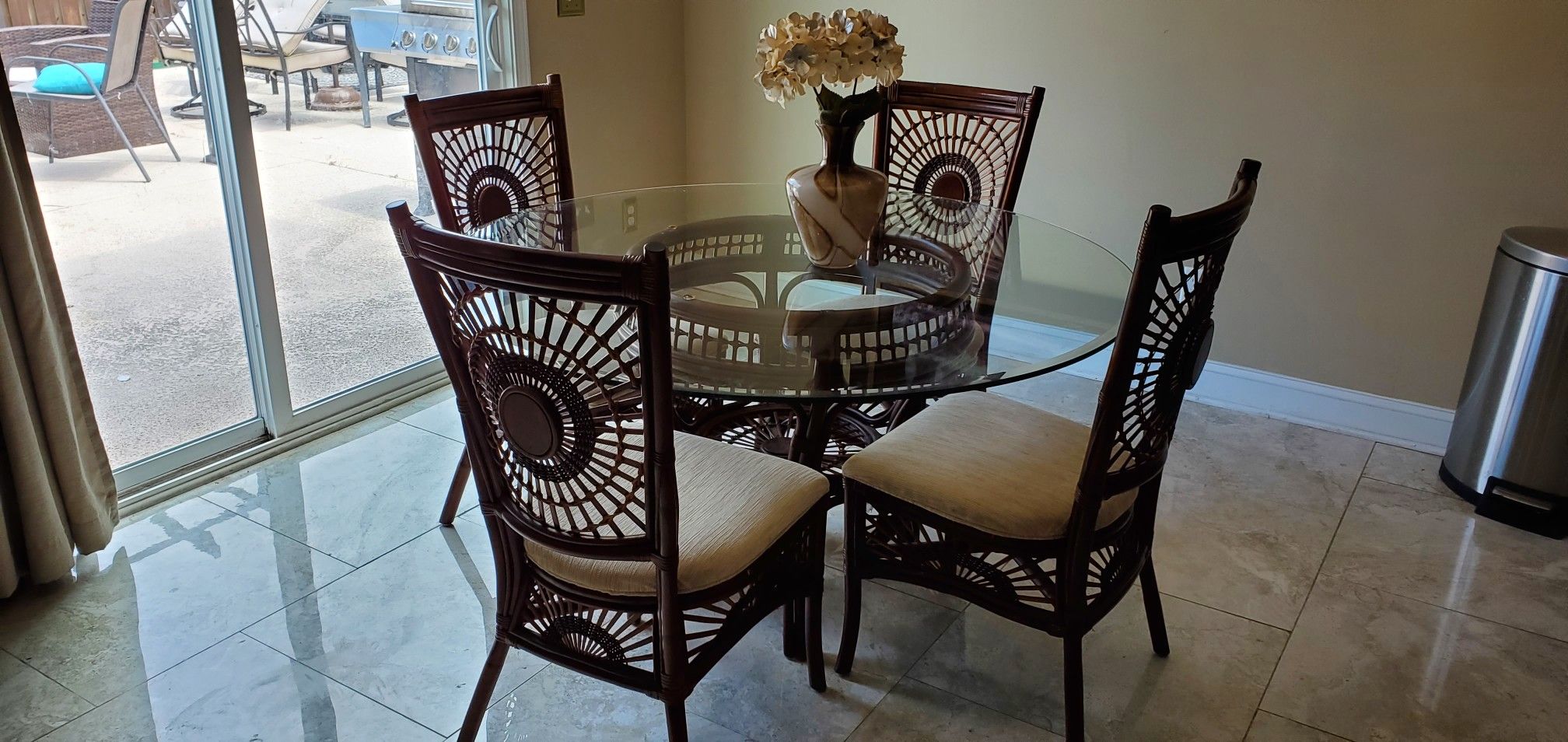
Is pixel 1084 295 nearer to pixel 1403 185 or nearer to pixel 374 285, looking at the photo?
pixel 1403 185

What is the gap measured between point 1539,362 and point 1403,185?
2.01 ft

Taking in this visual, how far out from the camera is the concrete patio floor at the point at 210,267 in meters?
2.66

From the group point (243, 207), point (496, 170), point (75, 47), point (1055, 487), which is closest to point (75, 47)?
point (75, 47)

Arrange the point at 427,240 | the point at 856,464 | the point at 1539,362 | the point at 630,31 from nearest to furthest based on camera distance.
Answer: the point at 427,240
the point at 856,464
the point at 1539,362
the point at 630,31

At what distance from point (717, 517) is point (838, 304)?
1.71 feet

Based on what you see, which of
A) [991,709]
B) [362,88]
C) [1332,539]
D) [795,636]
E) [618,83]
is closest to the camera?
[991,709]

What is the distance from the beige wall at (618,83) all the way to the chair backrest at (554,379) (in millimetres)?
2067

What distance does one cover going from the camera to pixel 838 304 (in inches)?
82.6

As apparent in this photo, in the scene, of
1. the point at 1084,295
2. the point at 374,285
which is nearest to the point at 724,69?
the point at 374,285

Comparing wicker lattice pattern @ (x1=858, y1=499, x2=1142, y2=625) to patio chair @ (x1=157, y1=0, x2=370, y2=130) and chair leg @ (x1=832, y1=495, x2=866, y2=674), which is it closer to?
chair leg @ (x1=832, y1=495, x2=866, y2=674)

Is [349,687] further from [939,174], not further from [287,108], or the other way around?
[939,174]

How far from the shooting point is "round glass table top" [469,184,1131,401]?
1817mm

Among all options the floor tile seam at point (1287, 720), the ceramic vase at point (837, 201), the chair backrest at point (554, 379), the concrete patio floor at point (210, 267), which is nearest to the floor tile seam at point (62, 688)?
the concrete patio floor at point (210, 267)

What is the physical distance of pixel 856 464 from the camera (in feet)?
6.59
